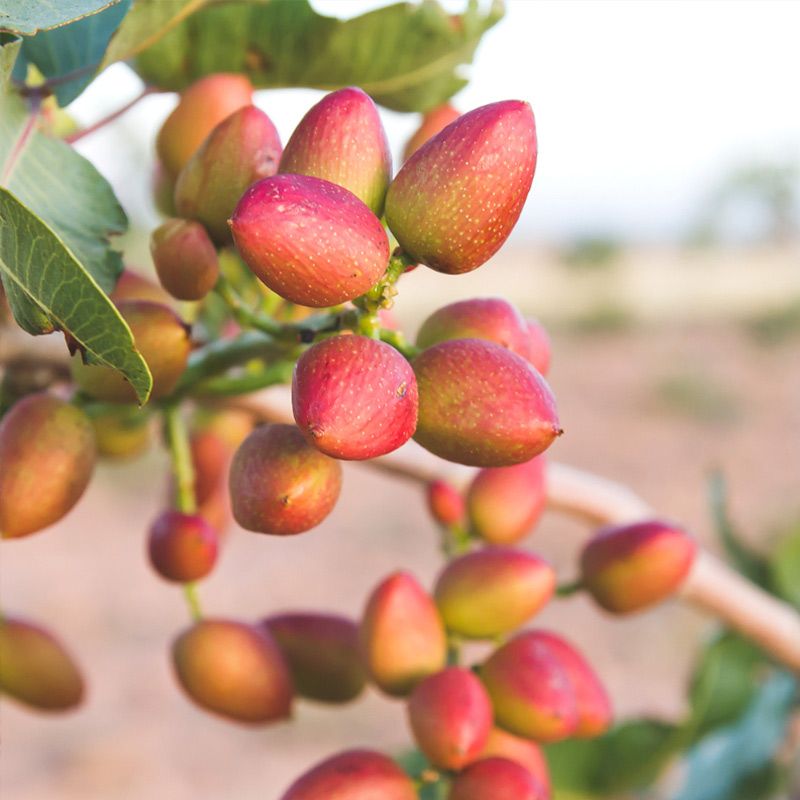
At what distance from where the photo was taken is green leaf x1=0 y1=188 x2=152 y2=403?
1.16 ft

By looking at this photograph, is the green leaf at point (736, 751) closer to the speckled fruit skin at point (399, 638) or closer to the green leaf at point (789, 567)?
the green leaf at point (789, 567)

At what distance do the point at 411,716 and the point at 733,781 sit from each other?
54cm

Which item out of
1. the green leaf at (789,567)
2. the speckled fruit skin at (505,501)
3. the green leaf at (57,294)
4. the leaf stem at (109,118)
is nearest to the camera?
the green leaf at (57,294)

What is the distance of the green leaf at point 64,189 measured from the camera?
1.53ft

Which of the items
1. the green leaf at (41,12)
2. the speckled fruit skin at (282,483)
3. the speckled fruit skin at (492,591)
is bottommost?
the speckled fruit skin at (492,591)

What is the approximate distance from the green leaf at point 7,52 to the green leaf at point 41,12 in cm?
1

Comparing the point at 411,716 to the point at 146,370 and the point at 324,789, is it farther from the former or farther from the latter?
the point at 146,370

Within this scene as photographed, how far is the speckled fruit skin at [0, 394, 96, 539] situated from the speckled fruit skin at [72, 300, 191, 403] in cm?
3

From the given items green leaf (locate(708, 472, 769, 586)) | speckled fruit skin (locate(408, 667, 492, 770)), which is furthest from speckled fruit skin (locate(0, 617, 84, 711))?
green leaf (locate(708, 472, 769, 586))

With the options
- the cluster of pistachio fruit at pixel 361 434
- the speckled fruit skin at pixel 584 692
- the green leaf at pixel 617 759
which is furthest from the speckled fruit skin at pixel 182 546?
the green leaf at pixel 617 759

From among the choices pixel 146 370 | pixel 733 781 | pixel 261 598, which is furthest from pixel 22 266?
pixel 261 598

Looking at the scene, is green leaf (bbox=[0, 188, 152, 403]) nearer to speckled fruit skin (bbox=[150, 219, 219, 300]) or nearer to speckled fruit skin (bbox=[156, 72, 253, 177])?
speckled fruit skin (bbox=[150, 219, 219, 300])

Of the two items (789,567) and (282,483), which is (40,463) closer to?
(282,483)

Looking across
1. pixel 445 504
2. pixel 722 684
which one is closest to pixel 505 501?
pixel 445 504
